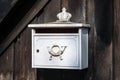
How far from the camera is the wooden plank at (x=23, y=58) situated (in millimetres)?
2059

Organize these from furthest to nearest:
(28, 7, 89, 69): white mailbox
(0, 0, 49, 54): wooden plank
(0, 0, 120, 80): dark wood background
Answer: (0, 0, 49, 54): wooden plank < (0, 0, 120, 80): dark wood background < (28, 7, 89, 69): white mailbox

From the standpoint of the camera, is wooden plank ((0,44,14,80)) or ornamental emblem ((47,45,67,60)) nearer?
ornamental emblem ((47,45,67,60))

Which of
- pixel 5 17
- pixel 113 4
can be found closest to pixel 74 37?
pixel 113 4

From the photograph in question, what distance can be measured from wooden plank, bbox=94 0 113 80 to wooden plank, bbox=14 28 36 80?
0.37 meters

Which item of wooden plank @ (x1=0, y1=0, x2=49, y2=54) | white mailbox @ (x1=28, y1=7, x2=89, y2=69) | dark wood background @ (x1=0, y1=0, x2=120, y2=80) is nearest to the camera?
white mailbox @ (x1=28, y1=7, x2=89, y2=69)

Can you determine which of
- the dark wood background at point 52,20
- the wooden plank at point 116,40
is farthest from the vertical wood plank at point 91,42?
the wooden plank at point 116,40

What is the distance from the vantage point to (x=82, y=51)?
1.81 m

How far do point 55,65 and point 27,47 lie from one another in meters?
0.32

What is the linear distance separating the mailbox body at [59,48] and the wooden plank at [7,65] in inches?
11.6

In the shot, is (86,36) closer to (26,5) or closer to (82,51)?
(82,51)

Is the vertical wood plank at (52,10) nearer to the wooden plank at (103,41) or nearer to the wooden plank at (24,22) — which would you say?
the wooden plank at (24,22)

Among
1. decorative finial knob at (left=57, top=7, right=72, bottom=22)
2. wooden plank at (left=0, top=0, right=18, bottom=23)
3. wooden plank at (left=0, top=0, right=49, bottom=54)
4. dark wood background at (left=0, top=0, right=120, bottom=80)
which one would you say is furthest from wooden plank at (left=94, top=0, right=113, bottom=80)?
wooden plank at (left=0, top=0, right=18, bottom=23)

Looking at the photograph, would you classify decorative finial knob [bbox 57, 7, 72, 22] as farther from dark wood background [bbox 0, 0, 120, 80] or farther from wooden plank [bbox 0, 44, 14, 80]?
wooden plank [bbox 0, 44, 14, 80]

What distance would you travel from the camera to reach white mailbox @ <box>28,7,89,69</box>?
178 centimetres
